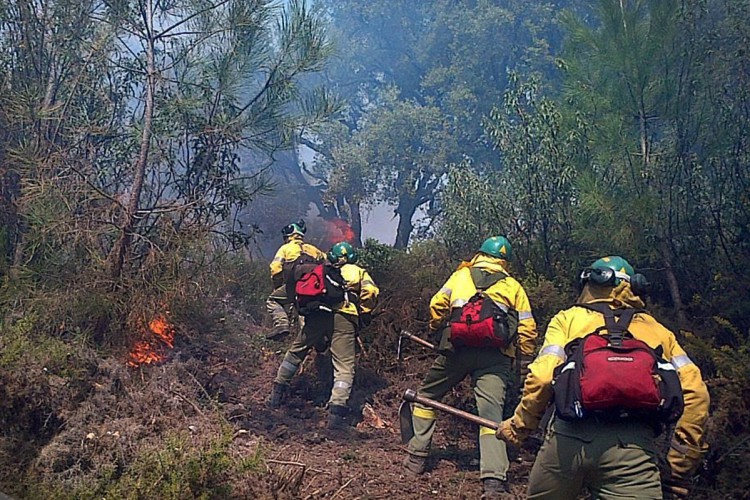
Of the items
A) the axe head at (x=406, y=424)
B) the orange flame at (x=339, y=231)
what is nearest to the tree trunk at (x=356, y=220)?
the orange flame at (x=339, y=231)

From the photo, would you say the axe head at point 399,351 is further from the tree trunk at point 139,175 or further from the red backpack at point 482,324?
the tree trunk at point 139,175

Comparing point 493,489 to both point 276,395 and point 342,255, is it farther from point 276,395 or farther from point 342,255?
point 342,255

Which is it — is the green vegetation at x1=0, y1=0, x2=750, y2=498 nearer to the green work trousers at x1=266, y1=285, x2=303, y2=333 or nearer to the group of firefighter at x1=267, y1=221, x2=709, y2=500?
the green work trousers at x1=266, y1=285, x2=303, y2=333

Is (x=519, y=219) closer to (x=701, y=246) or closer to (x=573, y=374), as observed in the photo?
(x=701, y=246)

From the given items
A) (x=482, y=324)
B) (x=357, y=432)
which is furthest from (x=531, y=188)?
(x=357, y=432)

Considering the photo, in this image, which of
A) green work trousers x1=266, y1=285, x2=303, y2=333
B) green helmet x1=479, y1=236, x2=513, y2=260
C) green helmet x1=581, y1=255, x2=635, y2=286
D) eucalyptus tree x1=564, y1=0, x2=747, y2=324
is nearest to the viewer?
green helmet x1=581, y1=255, x2=635, y2=286

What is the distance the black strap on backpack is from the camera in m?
3.25

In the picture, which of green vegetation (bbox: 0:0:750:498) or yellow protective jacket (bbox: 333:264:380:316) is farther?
yellow protective jacket (bbox: 333:264:380:316)

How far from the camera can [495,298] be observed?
208 inches

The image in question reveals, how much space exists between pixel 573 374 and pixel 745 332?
12.5 ft

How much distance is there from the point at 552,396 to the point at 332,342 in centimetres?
395

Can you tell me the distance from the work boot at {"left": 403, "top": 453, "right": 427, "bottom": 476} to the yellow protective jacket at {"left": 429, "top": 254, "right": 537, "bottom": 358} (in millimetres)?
1125

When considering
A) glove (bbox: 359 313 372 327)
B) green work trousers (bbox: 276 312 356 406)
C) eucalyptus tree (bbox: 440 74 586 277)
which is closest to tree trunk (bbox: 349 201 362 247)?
eucalyptus tree (bbox: 440 74 586 277)

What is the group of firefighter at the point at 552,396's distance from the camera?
10.5 ft
